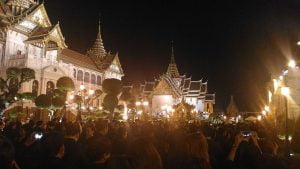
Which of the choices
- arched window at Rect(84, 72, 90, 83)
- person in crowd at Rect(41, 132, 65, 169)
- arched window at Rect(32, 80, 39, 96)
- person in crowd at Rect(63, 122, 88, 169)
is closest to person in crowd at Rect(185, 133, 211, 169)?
person in crowd at Rect(63, 122, 88, 169)

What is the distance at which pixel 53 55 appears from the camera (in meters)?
39.7

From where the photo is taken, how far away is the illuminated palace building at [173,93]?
61341mm

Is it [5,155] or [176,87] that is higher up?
[176,87]

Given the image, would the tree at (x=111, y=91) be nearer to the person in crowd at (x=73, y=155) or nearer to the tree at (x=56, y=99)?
the tree at (x=56, y=99)

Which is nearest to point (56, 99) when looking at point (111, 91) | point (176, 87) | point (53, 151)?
point (111, 91)

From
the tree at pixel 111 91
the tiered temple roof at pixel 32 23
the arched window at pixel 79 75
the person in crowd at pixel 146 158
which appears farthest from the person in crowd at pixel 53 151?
the arched window at pixel 79 75

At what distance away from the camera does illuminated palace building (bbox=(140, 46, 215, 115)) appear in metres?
61.3

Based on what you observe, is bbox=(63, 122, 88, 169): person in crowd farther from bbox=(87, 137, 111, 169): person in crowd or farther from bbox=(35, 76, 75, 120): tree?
bbox=(35, 76, 75, 120): tree

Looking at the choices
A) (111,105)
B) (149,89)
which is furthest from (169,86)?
(111,105)

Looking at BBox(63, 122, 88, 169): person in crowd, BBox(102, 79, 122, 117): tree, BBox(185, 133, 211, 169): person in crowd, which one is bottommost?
BBox(63, 122, 88, 169): person in crowd

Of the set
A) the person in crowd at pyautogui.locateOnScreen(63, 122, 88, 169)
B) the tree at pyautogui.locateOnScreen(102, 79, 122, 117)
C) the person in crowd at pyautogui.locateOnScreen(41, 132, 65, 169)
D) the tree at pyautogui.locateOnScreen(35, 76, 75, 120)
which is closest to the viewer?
the person in crowd at pyautogui.locateOnScreen(41, 132, 65, 169)

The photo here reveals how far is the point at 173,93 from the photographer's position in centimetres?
6134

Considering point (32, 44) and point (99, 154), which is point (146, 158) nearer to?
point (99, 154)

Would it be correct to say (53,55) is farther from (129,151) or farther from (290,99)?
(129,151)
